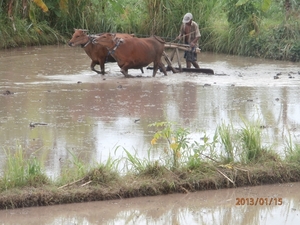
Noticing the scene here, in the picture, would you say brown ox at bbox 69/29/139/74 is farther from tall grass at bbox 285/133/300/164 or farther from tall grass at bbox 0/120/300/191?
tall grass at bbox 285/133/300/164

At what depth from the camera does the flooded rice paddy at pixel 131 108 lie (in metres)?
7.43

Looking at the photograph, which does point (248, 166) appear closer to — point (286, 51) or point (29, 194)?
point (29, 194)

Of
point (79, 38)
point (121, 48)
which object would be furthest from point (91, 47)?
point (121, 48)

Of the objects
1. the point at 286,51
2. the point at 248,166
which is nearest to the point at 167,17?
the point at 286,51

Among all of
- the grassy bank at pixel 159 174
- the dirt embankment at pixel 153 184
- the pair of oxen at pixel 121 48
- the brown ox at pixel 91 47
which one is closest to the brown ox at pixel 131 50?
the pair of oxen at pixel 121 48

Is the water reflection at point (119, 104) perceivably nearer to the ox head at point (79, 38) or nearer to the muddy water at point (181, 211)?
the ox head at point (79, 38)

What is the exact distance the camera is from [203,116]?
10664 millimetres

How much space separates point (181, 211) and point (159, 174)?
612mm

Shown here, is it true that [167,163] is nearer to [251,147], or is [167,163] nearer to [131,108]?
[251,147]

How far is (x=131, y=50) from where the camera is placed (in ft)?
47.2

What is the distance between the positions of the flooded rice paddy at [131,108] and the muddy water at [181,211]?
0.06 feet

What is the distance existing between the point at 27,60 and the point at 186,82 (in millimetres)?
4811
